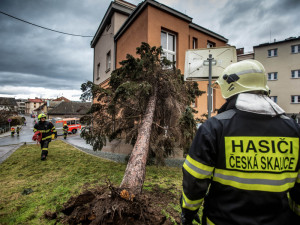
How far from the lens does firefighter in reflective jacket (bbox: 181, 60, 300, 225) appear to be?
1.09 m

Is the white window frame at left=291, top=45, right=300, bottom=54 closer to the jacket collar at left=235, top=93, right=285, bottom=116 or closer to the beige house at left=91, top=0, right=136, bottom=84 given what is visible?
the beige house at left=91, top=0, right=136, bottom=84

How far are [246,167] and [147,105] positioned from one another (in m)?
3.94

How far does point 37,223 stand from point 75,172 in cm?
261

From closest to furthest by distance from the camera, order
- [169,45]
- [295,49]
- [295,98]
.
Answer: [169,45] < [295,98] < [295,49]

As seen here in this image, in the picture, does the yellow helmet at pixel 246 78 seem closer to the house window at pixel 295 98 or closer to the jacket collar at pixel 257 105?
the jacket collar at pixel 257 105

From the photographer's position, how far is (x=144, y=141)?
12.1 feet

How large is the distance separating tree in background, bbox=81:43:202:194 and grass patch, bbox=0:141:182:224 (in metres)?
0.87

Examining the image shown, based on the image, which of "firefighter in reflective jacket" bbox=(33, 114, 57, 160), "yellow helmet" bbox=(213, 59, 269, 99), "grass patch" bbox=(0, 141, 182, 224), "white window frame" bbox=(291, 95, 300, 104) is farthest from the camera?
"white window frame" bbox=(291, 95, 300, 104)

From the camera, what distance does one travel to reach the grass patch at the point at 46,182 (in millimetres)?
2853

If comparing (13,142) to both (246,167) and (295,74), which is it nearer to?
(246,167)

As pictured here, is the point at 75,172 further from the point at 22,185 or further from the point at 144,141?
the point at 144,141

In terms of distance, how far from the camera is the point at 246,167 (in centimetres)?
114

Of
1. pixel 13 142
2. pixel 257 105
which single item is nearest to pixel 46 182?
pixel 257 105

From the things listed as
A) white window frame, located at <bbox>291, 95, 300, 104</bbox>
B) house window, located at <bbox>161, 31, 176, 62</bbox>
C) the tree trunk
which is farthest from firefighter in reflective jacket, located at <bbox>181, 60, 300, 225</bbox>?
white window frame, located at <bbox>291, 95, 300, 104</bbox>
